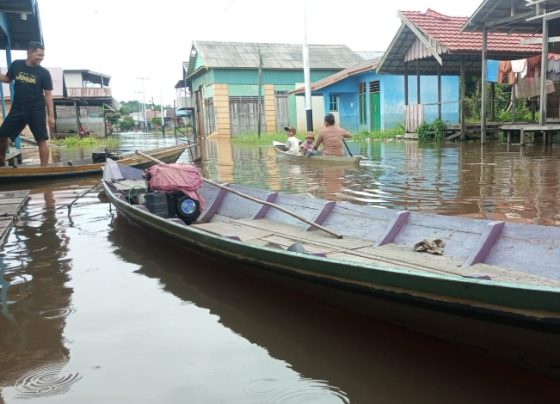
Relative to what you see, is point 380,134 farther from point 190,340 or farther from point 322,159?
point 190,340

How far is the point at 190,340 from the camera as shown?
297 cm

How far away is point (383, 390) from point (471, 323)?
0.51 metres

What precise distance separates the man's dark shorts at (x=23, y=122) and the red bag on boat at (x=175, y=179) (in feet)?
13.1

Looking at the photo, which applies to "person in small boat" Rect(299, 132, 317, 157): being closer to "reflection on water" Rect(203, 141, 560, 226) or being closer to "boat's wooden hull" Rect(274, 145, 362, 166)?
"boat's wooden hull" Rect(274, 145, 362, 166)

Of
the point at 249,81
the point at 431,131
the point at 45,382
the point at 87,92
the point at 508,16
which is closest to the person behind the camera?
the point at 45,382

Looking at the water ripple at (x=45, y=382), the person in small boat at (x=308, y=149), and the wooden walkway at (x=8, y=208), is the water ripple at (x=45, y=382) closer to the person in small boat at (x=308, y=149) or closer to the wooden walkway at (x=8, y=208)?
the wooden walkway at (x=8, y=208)

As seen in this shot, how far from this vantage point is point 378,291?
259 centimetres

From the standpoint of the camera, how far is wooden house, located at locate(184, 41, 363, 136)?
27.3m

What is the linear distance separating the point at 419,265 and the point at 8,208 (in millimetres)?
4944

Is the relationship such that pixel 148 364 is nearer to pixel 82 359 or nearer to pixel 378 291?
pixel 82 359

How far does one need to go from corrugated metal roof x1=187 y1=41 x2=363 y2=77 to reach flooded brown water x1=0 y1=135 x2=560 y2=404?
896 inches

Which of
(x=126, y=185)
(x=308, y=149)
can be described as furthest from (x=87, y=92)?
(x=126, y=185)

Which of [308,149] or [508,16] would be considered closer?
[308,149]

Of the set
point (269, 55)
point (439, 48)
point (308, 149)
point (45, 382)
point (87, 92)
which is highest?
point (269, 55)
